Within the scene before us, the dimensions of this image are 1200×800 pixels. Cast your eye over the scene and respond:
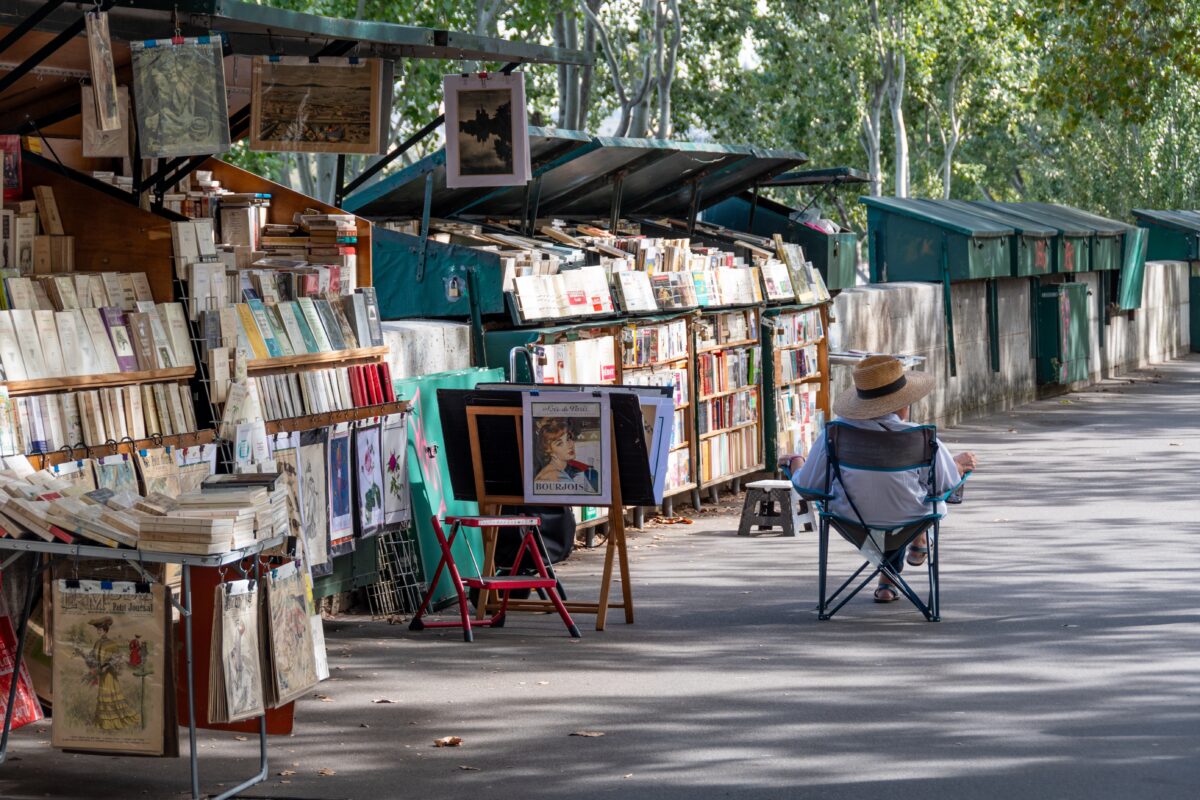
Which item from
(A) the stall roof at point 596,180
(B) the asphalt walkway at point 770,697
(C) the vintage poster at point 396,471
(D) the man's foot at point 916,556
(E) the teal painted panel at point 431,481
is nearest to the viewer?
(B) the asphalt walkway at point 770,697

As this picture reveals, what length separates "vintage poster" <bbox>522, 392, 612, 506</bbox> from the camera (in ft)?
29.5

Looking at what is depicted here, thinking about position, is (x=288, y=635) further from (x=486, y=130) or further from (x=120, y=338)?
(x=486, y=130)

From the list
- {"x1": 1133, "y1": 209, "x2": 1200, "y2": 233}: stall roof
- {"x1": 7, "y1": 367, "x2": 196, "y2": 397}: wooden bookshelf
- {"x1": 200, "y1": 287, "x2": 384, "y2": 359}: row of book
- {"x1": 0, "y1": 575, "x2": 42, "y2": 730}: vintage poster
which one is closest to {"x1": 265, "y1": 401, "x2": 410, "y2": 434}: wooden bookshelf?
{"x1": 200, "y1": 287, "x2": 384, "y2": 359}: row of book

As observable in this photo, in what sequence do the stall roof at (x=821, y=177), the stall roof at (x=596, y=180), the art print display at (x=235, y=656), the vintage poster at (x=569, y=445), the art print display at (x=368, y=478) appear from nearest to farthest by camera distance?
the art print display at (x=235, y=656) < the vintage poster at (x=569, y=445) < the art print display at (x=368, y=478) < the stall roof at (x=596, y=180) < the stall roof at (x=821, y=177)

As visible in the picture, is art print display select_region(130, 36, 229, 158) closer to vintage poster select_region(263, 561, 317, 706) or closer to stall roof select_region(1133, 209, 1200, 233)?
vintage poster select_region(263, 561, 317, 706)

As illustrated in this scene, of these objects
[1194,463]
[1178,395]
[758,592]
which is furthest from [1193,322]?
[758,592]

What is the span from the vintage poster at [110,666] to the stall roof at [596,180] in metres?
6.45

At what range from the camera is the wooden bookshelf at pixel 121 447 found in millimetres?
7262

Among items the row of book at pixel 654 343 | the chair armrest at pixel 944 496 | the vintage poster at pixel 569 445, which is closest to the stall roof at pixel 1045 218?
the row of book at pixel 654 343

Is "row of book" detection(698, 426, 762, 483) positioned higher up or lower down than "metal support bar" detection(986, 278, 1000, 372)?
lower down

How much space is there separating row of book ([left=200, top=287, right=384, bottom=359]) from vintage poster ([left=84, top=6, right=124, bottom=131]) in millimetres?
1216

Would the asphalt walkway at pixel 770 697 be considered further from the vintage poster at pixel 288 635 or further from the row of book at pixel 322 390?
the row of book at pixel 322 390

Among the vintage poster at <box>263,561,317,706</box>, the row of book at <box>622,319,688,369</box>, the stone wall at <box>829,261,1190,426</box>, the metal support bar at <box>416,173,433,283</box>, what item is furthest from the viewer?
the stone wall at <box>829,261,1190,426</box>

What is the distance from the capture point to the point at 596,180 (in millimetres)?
14203
